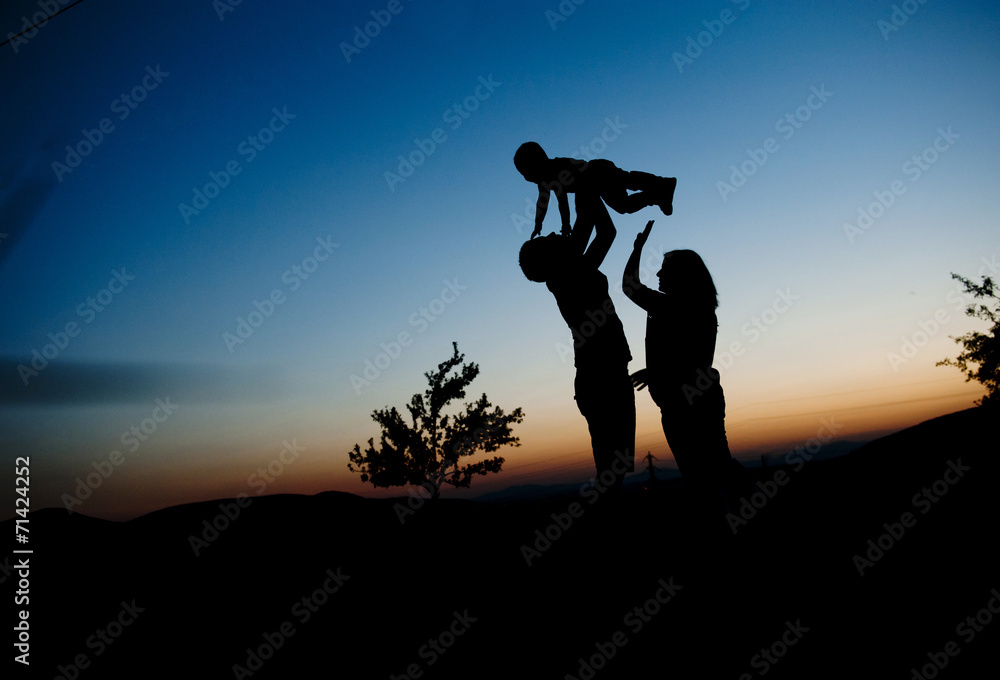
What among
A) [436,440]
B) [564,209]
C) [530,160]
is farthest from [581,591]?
[436,440]

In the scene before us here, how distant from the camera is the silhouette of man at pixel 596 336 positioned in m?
2.96

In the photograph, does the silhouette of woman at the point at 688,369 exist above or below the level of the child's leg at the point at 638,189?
below

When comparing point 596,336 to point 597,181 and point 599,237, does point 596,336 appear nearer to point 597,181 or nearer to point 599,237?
point 599,237

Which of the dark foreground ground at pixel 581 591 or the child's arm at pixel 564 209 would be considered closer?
the dark foreground ground at pixel 581 591

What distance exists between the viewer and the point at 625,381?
3.02 metres

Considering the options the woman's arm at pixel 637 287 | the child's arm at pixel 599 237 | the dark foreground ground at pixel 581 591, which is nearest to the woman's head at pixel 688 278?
the woman's arm at pixel 637 287

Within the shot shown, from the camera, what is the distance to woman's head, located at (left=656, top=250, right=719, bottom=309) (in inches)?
131

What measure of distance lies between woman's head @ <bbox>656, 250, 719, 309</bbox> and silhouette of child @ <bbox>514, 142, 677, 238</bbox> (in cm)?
39

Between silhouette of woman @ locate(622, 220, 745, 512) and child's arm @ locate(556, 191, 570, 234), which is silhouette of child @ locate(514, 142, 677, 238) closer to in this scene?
child's arm @ locate(556, 191, 570, 234)

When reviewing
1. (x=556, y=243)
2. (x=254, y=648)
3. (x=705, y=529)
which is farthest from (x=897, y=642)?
(x=254, y=648)

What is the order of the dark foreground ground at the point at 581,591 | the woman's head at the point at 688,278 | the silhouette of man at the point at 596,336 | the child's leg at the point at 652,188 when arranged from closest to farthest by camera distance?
the dark foreground ground at the point at 581,591 → the silhouette of man at the point at 596,336 → the child's leg at the point at 652,188 → the woman's head at the point at 688,278

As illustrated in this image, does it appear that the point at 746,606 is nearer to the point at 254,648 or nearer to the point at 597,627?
the point at 597,627

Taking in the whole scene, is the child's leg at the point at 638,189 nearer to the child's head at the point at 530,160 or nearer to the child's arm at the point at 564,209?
the child's arm at the point at 564,209

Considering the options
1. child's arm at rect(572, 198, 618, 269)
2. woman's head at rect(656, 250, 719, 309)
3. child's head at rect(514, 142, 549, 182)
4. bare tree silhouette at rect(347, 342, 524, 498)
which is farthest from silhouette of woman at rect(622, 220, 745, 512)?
bare tree silhouette at rect(347, 342, 524, 498)
